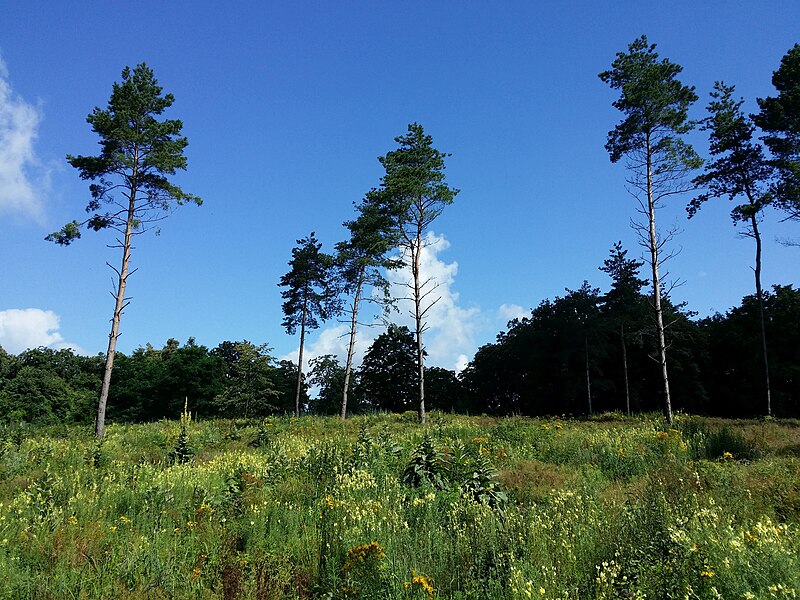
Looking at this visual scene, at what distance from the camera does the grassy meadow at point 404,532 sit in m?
3.81

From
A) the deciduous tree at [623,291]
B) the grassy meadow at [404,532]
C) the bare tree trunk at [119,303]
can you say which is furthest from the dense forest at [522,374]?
the grassy meadow at [404,532]

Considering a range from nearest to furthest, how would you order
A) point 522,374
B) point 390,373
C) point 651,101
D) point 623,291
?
point 651,101
point 623,291
point 522,374
point 390,373

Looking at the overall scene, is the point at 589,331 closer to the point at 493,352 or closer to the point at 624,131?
the point at 493,352

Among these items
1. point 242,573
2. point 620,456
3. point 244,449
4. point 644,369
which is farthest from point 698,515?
point 644,369

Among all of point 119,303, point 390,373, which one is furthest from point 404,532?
point 390,373

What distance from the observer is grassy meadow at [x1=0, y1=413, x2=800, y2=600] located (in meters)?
3.81

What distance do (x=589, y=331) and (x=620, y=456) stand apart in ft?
109

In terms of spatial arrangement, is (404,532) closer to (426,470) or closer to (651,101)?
(426,470)

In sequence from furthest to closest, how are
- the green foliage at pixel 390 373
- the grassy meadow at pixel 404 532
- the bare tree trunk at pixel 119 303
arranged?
the green foliage at pixel 390 373, the bare tree trunk at pixel 119 303, the grassy meadow at pixel 404 532

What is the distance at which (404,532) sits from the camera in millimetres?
4855

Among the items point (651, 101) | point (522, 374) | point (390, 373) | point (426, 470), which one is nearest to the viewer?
point (426, 470)

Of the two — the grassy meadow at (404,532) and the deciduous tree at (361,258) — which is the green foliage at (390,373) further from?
the grassy meadow at (404,532)

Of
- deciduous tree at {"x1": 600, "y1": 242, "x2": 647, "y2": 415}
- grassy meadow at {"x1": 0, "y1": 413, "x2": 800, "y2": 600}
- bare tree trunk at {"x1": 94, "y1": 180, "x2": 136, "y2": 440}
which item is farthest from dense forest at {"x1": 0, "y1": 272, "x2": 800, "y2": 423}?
grassy meadow at {"x1": 0, "y1": 413, "x2": 800, "y2": 600}

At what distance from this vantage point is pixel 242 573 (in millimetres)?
4219
